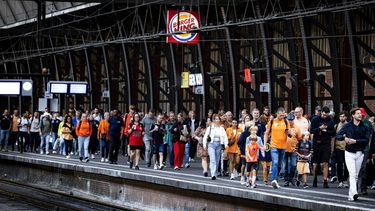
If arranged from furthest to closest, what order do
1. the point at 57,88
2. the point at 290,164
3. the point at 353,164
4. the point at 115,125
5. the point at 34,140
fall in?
the point at 57,88 < the point at 34,140 < the point at 115,125 < the point at 290,164 < the point at 353,164

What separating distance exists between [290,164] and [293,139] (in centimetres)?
73

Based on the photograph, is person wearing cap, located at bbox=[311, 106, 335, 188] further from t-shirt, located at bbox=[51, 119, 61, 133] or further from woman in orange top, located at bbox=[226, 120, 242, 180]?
t-shirt, located at bbox=[51, 119, 61, 133]

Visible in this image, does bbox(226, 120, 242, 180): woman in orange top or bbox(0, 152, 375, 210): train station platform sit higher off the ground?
bbox(226, 120, 242, 180): woman in orange top

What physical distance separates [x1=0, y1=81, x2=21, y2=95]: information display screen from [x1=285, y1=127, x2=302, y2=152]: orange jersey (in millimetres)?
29123

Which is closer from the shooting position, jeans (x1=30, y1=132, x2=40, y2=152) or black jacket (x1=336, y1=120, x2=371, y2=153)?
black jacket (x1=336, y1=120, x2=371, y2=153)

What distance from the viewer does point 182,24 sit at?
40.1 metres

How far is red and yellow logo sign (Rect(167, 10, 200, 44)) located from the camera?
129 feet

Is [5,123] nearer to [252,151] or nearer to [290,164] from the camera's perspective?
[290,164]

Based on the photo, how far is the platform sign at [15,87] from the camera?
51125mm

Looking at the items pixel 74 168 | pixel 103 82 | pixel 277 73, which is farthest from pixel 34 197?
pixel 103 82

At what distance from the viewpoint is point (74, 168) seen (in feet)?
108

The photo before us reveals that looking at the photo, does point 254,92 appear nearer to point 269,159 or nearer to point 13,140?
point 13,140

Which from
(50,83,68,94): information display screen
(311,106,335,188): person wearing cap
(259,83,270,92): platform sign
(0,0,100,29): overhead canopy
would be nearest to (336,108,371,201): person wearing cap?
(311,106,335,188): person wearing cap

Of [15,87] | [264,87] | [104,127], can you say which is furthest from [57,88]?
[104,127]
